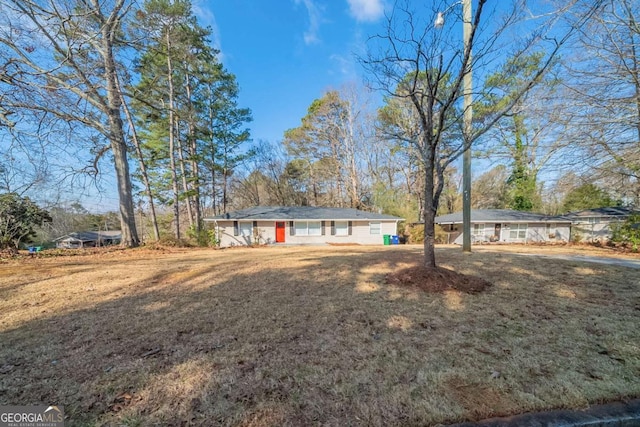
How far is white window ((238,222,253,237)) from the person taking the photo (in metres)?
17.5

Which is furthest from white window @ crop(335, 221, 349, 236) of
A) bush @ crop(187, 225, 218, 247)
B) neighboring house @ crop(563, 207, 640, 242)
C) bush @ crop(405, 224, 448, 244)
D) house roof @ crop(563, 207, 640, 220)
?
house roof @ crop(563, 207, 640, 220)

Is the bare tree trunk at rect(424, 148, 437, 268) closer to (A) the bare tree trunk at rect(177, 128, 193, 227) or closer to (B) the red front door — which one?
(B) the red front door

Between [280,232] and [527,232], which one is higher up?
[280,232]

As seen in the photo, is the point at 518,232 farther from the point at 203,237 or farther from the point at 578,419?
the point at 203,237

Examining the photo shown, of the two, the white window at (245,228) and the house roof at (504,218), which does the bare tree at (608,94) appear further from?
the white window at (245,228)

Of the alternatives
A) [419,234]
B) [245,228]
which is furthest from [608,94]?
[245,228]

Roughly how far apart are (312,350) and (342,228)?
1599 centimetres

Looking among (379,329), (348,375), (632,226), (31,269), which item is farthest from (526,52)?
(632,226)

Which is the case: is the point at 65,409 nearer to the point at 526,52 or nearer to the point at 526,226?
the point at 526,52

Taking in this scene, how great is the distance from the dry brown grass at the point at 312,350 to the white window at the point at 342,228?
43.9 ft

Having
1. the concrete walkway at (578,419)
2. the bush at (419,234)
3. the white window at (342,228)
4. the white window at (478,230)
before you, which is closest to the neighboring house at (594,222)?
the white window at (478,230)

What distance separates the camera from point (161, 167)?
18.1 m

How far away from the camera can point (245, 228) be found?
17.5 meters

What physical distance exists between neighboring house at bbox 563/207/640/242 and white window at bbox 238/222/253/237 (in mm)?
22795
